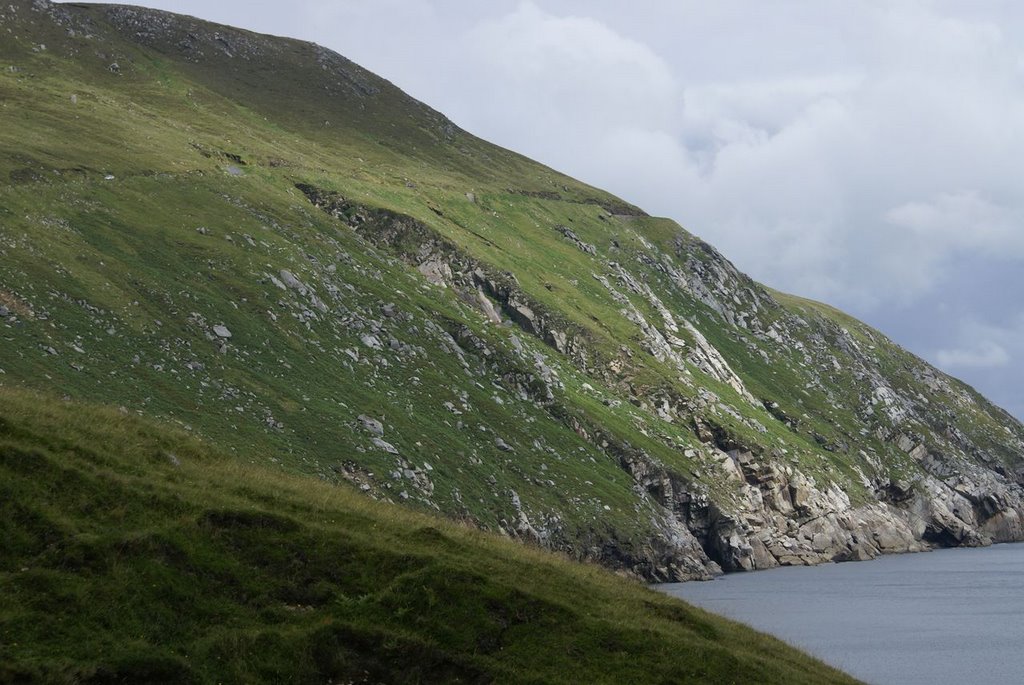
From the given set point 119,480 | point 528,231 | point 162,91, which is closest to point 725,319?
point 528,231

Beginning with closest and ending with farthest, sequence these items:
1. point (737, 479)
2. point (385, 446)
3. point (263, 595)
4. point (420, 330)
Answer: point (263, 595), point (385, 446), point (420, 330), point (737, 479)

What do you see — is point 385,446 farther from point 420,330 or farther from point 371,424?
point 420,330

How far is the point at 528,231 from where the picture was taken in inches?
6432

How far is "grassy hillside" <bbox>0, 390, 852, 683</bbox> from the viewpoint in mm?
24922

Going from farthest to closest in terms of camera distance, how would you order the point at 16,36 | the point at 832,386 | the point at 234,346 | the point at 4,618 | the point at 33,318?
1. the point at 832,386
2. the point at 16,36
3. the point at 234,346
4. the point at 33,318
5. the point at 4,618

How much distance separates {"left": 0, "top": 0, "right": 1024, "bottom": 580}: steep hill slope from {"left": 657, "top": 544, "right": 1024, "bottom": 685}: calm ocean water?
31.2 ft

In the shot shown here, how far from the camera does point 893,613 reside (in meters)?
79.1

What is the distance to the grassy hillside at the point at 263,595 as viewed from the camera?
24922mm

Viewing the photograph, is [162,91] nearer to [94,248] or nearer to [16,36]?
[16,36]

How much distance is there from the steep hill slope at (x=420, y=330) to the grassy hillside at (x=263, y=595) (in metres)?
24.6

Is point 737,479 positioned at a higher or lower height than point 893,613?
higher

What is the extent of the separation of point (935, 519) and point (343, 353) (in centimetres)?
11283

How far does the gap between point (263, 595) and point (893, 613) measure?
64.1 meters

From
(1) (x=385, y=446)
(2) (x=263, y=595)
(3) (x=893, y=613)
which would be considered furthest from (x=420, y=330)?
(2) (x=263, y=595)
